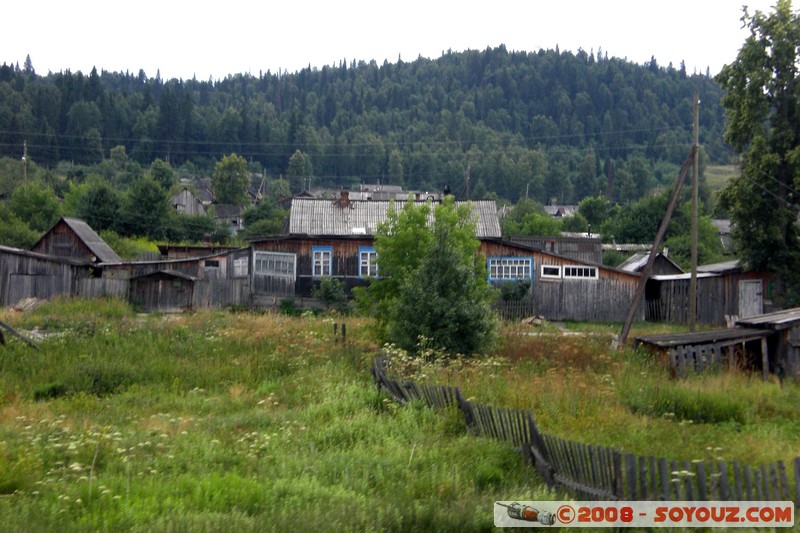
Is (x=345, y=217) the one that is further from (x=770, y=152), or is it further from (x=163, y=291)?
(x=770, y=152)

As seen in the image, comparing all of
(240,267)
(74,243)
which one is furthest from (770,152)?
(74,243)

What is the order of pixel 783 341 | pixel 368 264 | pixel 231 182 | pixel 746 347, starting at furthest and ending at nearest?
1. pixel 231 182
2. pixel 368 264
3. pixel 746 347
4. pixel 783 341

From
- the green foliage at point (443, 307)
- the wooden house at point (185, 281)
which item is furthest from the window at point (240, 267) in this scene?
the green foliage at point (443, 307)

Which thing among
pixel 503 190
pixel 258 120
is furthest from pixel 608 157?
pixel 258 120

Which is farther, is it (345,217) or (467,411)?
(345,217)

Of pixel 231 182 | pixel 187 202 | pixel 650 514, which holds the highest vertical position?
pixel 231 182

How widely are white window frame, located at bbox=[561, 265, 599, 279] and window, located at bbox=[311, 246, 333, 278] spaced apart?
10774 mm

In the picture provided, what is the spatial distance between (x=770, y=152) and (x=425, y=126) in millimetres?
133023

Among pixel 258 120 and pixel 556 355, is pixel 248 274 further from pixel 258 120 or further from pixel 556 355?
pixel 258 120

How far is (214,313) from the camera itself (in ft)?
101

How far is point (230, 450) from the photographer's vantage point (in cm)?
1042

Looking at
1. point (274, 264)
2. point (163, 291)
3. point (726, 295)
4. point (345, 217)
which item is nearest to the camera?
point (726, 295)

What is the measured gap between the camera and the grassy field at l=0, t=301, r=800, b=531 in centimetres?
774

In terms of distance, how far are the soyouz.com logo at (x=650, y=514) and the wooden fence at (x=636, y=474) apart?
118 millimetres
